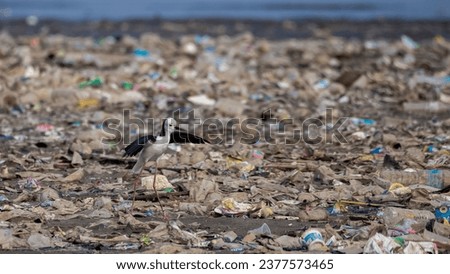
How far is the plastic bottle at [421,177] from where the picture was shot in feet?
23.7

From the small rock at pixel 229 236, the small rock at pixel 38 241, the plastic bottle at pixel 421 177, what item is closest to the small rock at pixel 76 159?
the small rock at pixel 38 241

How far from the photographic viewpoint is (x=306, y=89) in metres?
12.1

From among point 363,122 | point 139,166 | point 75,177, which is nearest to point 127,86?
point 363,122

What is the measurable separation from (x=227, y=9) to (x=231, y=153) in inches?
899

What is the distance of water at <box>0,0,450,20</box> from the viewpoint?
27141 mm

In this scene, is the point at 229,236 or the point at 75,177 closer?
the point at 229,236

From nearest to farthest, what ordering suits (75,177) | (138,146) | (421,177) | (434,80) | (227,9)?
(138,146) < (421,177) < (75,177) < (434,80) < (227,9)

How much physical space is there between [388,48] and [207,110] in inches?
272

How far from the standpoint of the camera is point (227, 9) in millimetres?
30875

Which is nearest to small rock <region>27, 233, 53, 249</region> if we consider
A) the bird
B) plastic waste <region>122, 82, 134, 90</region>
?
the bird

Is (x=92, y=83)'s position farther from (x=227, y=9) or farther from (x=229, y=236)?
(x=227, y=9)

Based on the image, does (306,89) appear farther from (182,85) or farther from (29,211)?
(29,211)

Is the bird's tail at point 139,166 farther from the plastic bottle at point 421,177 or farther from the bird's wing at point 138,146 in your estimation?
the plastic bottle at point 421,177
